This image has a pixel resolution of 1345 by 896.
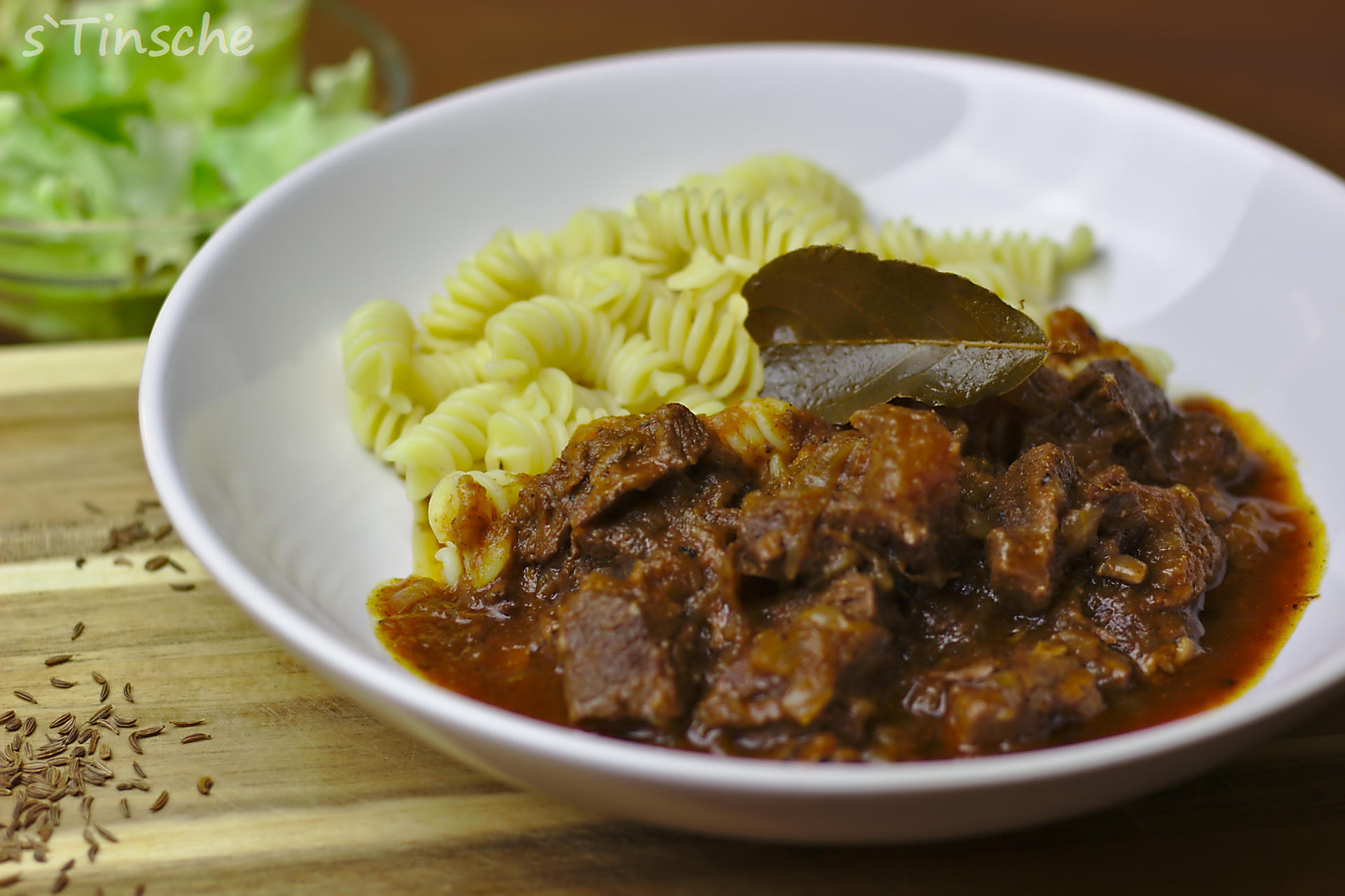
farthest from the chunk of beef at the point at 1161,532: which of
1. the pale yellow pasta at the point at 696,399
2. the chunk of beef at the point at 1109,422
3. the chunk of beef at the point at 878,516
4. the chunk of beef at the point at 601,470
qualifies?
the pale yellow pasta at the point at 696,399

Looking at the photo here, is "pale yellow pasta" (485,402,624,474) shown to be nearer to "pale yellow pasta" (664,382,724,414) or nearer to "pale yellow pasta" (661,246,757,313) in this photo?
"pale yellow pasta" (664,382,724,414)

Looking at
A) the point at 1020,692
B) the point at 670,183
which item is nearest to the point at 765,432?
the point at 1020,692

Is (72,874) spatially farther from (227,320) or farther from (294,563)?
(227,320)

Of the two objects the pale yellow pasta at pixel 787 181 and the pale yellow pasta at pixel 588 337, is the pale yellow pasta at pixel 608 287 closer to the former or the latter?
the pale yellow pasta at pixel 588 337

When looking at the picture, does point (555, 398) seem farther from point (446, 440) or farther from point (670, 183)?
point (670, 183)

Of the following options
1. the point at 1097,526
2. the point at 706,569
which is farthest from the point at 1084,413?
the point at 706,569

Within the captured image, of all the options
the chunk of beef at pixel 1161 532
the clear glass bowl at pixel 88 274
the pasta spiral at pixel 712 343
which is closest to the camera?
the chunk of beef at pixel 1161 532
